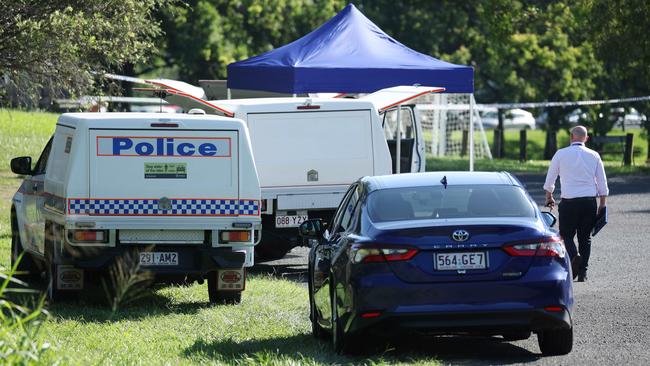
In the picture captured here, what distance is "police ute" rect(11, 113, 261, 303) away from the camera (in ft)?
41.8

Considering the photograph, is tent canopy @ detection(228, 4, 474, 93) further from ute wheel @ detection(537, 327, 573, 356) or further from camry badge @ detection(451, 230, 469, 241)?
camry badge @ detection(451, 230, 469, 241)

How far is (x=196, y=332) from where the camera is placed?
11.4 meters

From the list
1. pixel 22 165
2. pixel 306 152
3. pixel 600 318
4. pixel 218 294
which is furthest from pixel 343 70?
pixel 600 318

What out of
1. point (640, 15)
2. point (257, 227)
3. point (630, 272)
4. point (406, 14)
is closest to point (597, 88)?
point (406, 14)

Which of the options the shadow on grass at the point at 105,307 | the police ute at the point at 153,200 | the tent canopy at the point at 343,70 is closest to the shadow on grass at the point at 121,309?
the shadow on grass at the point at 105,307

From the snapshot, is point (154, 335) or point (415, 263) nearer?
point (415, 263)

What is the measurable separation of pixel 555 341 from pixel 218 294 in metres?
4.28

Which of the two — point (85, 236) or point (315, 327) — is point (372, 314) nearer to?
point (315, 327)

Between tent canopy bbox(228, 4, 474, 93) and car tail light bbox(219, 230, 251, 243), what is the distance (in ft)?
28.7

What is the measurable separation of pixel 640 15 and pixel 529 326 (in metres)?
26.6

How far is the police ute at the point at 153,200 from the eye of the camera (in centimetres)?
1273

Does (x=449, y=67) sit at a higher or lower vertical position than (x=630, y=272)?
higher

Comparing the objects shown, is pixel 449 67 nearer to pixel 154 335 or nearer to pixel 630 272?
pixel 630 272

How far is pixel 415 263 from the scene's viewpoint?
948 centimetres
